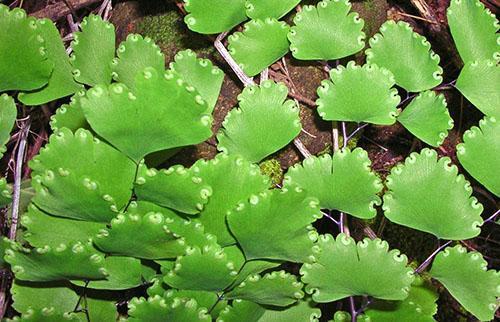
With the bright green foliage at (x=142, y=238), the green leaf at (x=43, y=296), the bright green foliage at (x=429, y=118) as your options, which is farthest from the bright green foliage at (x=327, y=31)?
the green leaf at (x=43, y=296)

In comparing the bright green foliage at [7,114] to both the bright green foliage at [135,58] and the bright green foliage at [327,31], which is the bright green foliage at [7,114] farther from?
the bright green foliage at [327,31]

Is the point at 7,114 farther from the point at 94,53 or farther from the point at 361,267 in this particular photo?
the point at 361,267

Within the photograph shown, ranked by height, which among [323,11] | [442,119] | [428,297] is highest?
[323,11]

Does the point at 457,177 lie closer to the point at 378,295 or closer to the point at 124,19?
the point at 378,295

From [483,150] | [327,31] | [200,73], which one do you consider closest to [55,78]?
[200,73]

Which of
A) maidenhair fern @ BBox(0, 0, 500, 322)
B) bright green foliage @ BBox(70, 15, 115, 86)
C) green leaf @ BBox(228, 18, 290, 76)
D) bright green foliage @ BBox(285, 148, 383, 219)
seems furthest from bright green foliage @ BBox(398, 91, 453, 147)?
bright green foliage @ BBox(70, 15, 115, 86)

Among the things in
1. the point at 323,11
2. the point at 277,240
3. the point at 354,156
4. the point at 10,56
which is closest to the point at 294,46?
the point at 323,11

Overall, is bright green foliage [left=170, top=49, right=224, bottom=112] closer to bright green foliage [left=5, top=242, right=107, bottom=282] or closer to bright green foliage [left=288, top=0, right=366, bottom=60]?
bright green foliage [left=288, top=0, right=366, bottom=60]
